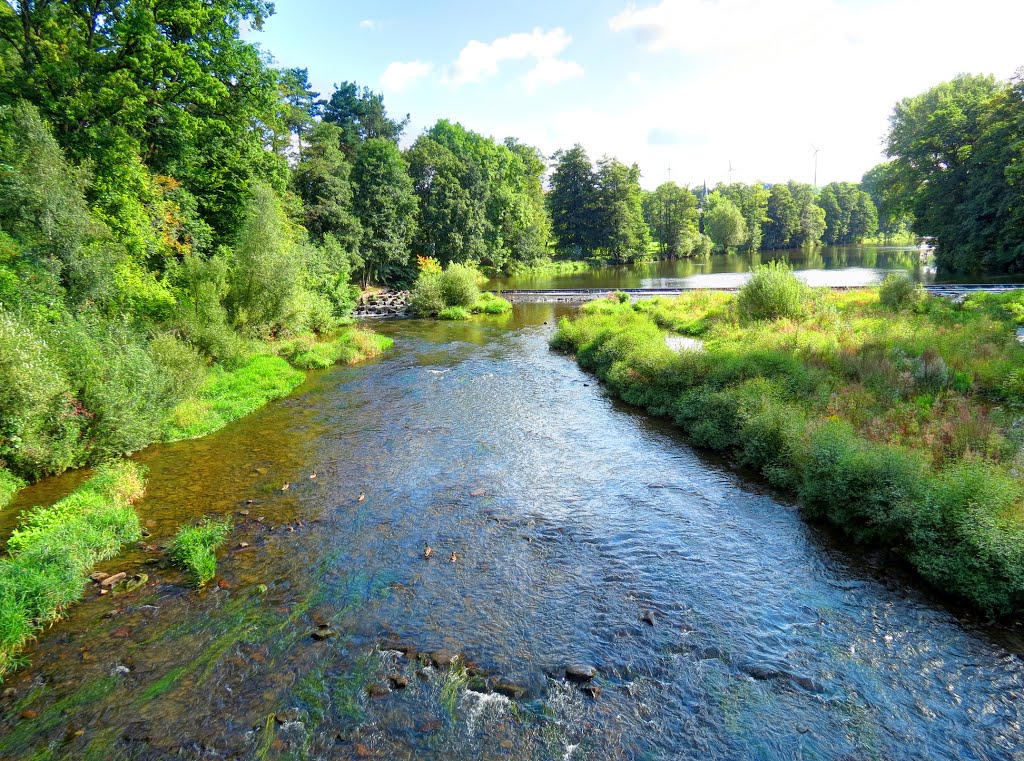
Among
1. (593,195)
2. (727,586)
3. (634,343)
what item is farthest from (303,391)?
(593,195)

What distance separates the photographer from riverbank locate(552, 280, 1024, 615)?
9969 millimetres

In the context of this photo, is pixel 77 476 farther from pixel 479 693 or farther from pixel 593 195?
pixel 593 195

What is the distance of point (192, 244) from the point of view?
28672mm

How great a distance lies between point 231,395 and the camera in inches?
903

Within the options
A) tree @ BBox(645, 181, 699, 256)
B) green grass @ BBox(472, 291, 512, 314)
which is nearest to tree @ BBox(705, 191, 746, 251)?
tree @ BBox(645, 181, 699, 256)

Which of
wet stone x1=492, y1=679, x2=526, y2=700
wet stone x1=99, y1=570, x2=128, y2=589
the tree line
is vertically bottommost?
wet stone x1=492, y1=679, x2=526, y2=700

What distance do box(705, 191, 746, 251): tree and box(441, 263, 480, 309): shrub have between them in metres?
88.2

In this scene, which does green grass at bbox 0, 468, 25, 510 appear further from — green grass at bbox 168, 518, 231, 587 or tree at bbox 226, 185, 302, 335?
tree at bbox 226, 185, 302, 335

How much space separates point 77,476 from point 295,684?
1119 cm

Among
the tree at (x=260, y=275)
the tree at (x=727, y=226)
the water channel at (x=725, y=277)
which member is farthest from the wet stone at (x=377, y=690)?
the tree at (x=727, y=226)

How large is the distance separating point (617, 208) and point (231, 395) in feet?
296

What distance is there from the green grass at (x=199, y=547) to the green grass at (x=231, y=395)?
7.60 metres

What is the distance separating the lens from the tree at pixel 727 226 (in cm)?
11762

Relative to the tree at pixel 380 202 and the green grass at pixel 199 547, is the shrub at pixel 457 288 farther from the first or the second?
the green grass at pixel 199 547
